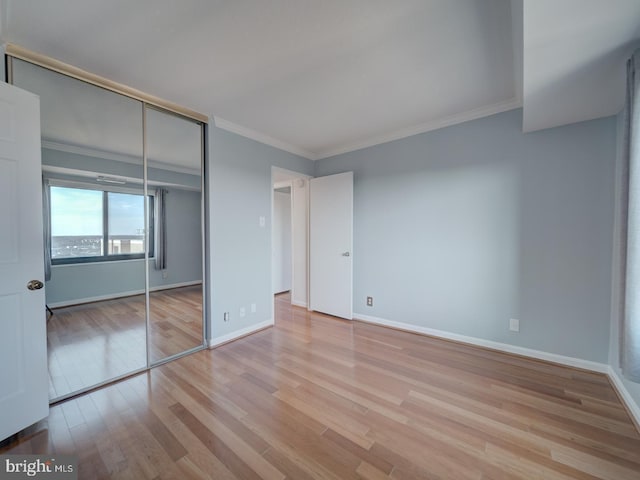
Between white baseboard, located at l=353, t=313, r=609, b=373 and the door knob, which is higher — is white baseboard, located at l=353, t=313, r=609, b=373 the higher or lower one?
the lower one

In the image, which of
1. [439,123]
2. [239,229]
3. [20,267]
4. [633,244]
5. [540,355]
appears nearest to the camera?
[633,244]

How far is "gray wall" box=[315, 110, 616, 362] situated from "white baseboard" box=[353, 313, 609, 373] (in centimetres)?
5

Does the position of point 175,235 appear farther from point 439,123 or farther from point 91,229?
point 439,123

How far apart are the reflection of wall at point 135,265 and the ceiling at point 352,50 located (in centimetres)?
82

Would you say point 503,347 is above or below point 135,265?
below

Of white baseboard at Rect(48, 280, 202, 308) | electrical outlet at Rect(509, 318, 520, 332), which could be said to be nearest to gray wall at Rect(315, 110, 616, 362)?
electrical outlet at Rect(509, 318, 520, 332)

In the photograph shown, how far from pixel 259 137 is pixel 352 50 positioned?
1.82 meters

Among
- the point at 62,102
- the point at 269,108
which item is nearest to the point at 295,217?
the point at 269,108

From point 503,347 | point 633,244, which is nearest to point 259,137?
point 633,244

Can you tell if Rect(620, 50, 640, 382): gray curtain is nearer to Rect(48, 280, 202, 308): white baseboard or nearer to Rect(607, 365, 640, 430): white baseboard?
Rect(607, 365, 640, 430): white baseboard

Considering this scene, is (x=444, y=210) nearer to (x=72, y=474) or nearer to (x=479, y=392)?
(x=479, y=392)

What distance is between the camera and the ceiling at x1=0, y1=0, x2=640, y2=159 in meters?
1.39

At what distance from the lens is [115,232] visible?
2578 millimetres

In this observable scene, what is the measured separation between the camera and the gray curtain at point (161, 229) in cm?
256
